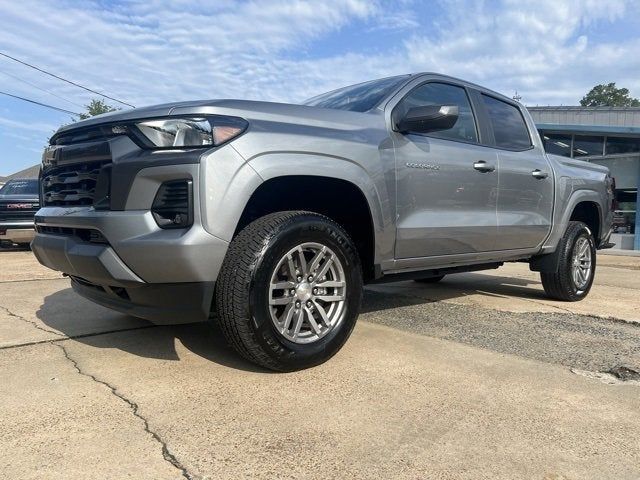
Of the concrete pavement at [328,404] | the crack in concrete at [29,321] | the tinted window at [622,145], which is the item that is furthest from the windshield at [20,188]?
the tinted window at [622,145]

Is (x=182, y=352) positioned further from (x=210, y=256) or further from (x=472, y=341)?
(x=472, y=341)

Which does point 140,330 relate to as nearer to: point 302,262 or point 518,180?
point 302,262

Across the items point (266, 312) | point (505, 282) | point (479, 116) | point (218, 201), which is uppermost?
point (479, 116)

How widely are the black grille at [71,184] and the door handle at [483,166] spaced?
278 cm

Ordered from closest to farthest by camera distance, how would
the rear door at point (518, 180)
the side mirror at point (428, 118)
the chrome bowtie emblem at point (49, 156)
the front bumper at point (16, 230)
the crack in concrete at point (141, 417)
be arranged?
the crack in concrete at point (141, 417), the chrome bowtie emblem at point (49, 156), the side mirror at point (428, 118), the rear door at point (518, 180), the front bumper at point (16, 230)

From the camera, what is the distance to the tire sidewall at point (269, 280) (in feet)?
9.02

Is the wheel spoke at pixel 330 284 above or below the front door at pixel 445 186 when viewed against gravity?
below

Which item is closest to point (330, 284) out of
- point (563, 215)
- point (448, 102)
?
point (448, 102)

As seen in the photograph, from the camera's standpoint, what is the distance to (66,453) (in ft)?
6.84

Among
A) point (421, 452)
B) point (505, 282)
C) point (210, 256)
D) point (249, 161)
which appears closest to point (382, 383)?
→ point (421, 452)

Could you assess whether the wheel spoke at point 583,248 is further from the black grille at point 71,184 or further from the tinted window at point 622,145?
the tinted window at point 622,145

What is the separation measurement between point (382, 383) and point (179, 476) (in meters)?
1.29

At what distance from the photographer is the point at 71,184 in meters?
3.09

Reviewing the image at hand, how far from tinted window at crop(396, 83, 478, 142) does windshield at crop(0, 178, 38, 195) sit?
1012 centimetres
